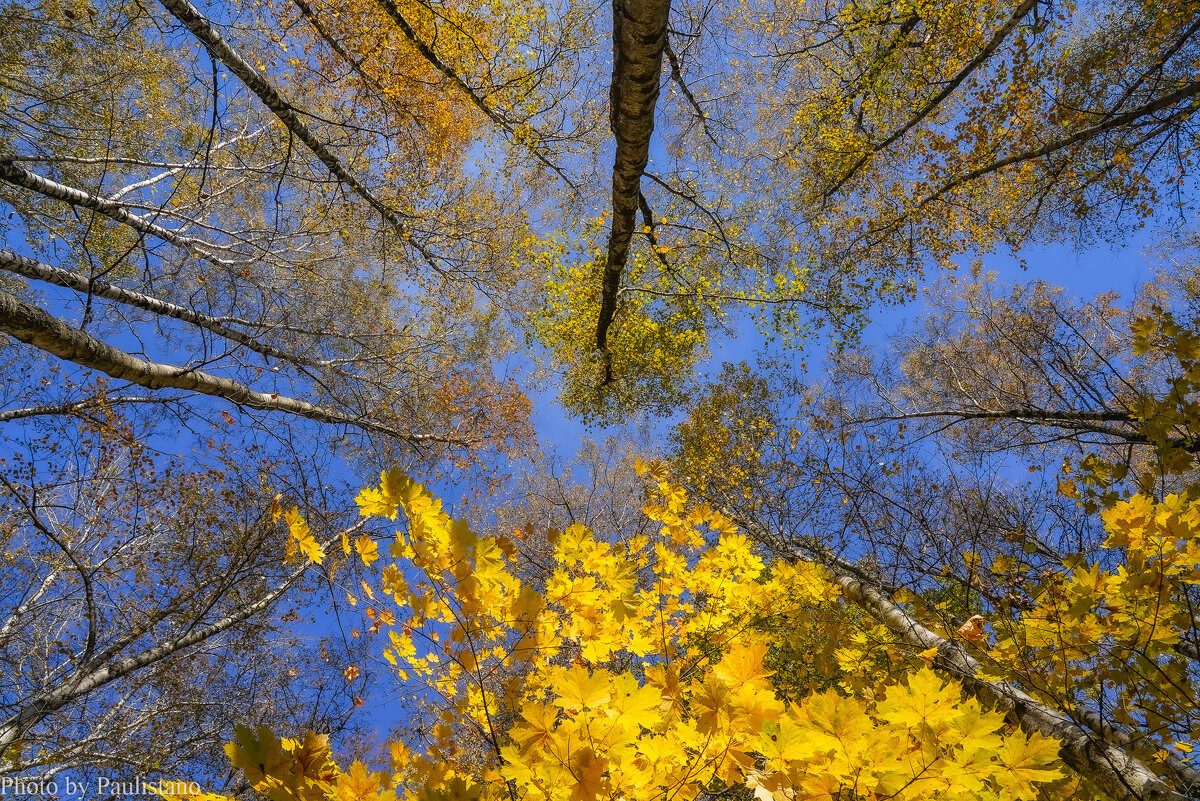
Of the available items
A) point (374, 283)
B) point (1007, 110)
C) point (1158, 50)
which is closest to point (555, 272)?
point (374, 283)

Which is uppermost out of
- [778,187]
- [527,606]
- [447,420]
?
[778,187]

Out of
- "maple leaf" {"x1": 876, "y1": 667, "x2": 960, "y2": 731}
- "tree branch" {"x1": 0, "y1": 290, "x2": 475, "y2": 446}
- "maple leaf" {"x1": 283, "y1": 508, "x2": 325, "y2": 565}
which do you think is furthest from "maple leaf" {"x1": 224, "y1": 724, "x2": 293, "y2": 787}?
"tree branch" {"x1": 0, "y1": 290, "x2": 475, "y2": 446}

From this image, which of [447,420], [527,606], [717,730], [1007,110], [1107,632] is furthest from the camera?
[447,420]

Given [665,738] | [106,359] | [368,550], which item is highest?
[106,359]

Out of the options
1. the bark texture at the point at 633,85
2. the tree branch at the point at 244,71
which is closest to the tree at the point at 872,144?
the bark texture at the point at 633,85

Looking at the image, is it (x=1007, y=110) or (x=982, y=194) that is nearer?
(x=1007, y=110)

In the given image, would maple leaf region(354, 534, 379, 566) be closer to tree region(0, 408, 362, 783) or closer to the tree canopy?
the tree canopy

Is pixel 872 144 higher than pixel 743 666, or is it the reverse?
pixel 872 144

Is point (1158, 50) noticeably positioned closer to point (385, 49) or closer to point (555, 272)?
point (555, 272)

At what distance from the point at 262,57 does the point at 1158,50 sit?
9.86m

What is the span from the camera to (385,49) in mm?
4508

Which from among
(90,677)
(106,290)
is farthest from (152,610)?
(106,290)

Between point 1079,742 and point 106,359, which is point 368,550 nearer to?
point 106,359

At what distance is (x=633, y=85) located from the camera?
9.00 feet
